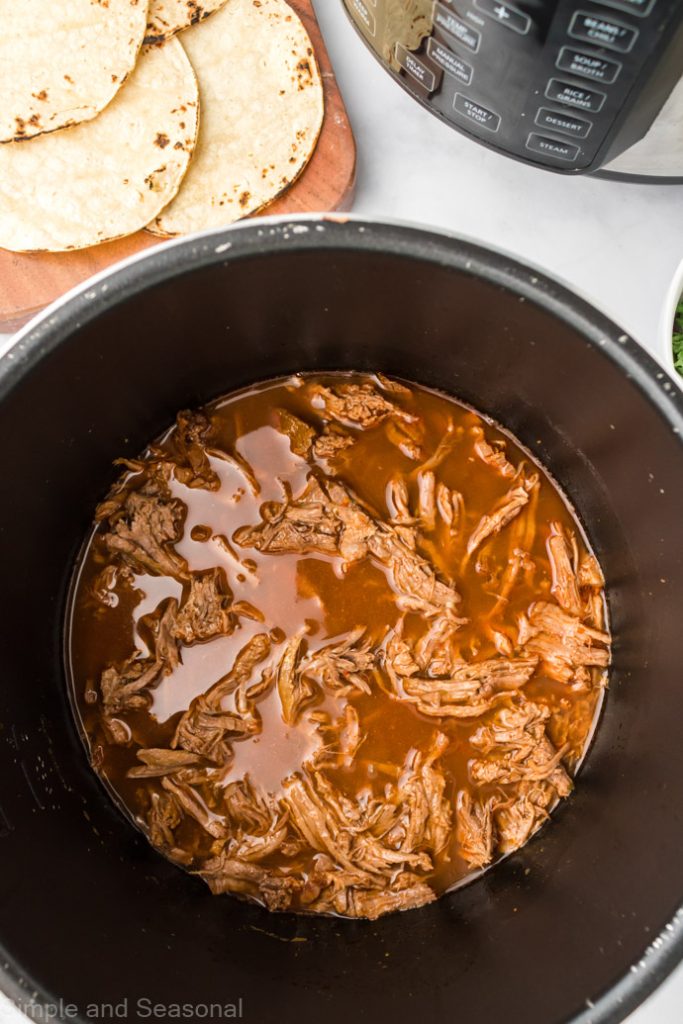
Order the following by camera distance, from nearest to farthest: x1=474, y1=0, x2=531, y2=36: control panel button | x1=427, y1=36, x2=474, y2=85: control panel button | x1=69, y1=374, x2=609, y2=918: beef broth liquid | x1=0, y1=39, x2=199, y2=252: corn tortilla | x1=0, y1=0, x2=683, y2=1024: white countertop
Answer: x1=474, y1=0, x2=531, y2=36: control panel button
x1=427, y1=36, x2=474, y2=85: control panel button
x1=69, y1=374, x2=609, y2=918: beef broth liquid
x1=0, y1=39, x2=199, y2=252: corn tortilla
x1=0, y1=0, x2=683, y2=1024: white countertop

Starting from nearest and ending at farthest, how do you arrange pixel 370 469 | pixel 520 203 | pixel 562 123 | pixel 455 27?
1. pixel 455 27
2. pixel 562 123
3. pixel 370 469
4. pixel 520 203

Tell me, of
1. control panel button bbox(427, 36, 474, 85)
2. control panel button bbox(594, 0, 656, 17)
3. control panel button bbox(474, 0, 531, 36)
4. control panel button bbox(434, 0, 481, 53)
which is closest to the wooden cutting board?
control panel button bbox(427, 36, 474, 85)

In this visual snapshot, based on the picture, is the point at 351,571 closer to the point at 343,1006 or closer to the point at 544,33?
the point at 343,1006

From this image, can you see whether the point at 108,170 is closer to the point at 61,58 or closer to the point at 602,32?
the point at 61,58

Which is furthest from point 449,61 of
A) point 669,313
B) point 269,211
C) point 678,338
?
point 678,338

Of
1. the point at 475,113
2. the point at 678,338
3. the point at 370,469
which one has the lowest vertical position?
the point at 370,469

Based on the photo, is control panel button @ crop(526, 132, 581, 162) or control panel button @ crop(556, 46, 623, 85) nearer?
control panel button @ crop(556, 46, 623, 85)

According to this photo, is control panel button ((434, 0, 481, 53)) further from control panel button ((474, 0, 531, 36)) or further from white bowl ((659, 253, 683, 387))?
white bowl ((659, 253, 683, 387))
